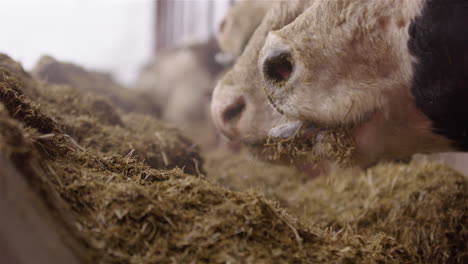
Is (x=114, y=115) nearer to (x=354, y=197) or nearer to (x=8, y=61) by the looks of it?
(x=8, y=61)

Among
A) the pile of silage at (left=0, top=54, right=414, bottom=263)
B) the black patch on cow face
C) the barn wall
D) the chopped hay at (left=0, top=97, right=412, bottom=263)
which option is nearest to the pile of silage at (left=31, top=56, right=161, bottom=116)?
the pile of silage at (left=0, top=54, right=414, bottom=263)

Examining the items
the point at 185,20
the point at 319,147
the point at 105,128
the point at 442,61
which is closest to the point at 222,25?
the point at 105,128

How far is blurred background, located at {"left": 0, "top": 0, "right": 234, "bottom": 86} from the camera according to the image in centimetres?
575

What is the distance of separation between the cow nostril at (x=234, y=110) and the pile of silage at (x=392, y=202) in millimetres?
268

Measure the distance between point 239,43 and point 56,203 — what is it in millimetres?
2096

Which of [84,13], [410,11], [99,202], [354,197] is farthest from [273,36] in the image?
[84,13]

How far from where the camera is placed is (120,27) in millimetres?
8656

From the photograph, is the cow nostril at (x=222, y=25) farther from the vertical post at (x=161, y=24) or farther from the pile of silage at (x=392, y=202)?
the vertical post at (x=161, y=24)

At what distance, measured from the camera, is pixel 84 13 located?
268 inches

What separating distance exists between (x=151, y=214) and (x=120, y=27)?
327 inches

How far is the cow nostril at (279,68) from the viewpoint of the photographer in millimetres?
1475

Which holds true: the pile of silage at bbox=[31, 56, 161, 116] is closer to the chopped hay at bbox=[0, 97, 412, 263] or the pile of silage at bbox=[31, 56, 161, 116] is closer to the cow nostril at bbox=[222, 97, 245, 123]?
the cow nostril at bbox=[222, 97, 245, 123]

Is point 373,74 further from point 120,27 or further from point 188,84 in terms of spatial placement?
point 120,27

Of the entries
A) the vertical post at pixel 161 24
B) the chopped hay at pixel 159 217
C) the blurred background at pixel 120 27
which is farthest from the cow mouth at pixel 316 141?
the vertical post at pixel 161 24
